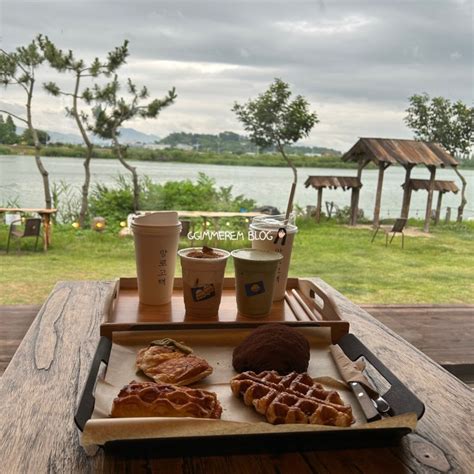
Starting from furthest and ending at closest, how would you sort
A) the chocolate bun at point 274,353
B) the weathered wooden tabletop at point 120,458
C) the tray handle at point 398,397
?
the chocolate bun at point 274,353, the tray handle at point 398,397, the weathered wooden tabletop at point 120,458

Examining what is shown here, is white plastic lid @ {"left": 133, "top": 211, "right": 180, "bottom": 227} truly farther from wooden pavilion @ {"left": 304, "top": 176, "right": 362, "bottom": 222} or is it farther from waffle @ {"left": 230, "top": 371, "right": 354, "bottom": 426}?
wooden pavilion @ {"left": 304, "top": 176, "right": 362, "bottom": 222}

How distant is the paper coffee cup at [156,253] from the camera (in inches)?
44.0

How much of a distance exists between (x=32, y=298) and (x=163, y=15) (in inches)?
61.8

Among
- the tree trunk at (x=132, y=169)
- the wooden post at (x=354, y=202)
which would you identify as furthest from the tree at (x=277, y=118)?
the wooden post at (x=354, y=202)

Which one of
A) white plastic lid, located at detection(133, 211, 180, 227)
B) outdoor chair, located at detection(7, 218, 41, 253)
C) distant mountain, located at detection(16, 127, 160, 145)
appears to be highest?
distant mountain, located at detection(16, 127, 160, 145)

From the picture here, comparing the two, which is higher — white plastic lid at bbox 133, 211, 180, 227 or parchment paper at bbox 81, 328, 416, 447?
white plastic lid at bbox 133, 211, 180, 227

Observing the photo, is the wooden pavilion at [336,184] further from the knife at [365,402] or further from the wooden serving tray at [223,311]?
the knife at [365,402]

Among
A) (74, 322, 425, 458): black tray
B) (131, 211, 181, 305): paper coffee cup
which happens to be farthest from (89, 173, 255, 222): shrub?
(74, 322, 425, 458): black tray

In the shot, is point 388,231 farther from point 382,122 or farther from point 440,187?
point 382,122

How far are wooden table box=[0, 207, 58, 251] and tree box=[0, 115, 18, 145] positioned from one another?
0.38 meters

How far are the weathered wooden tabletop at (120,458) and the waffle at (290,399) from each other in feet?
0.15

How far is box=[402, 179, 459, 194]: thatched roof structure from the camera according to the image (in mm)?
3414

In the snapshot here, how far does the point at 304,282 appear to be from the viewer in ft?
4.61

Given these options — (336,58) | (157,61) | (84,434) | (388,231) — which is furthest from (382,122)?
(84,434)
